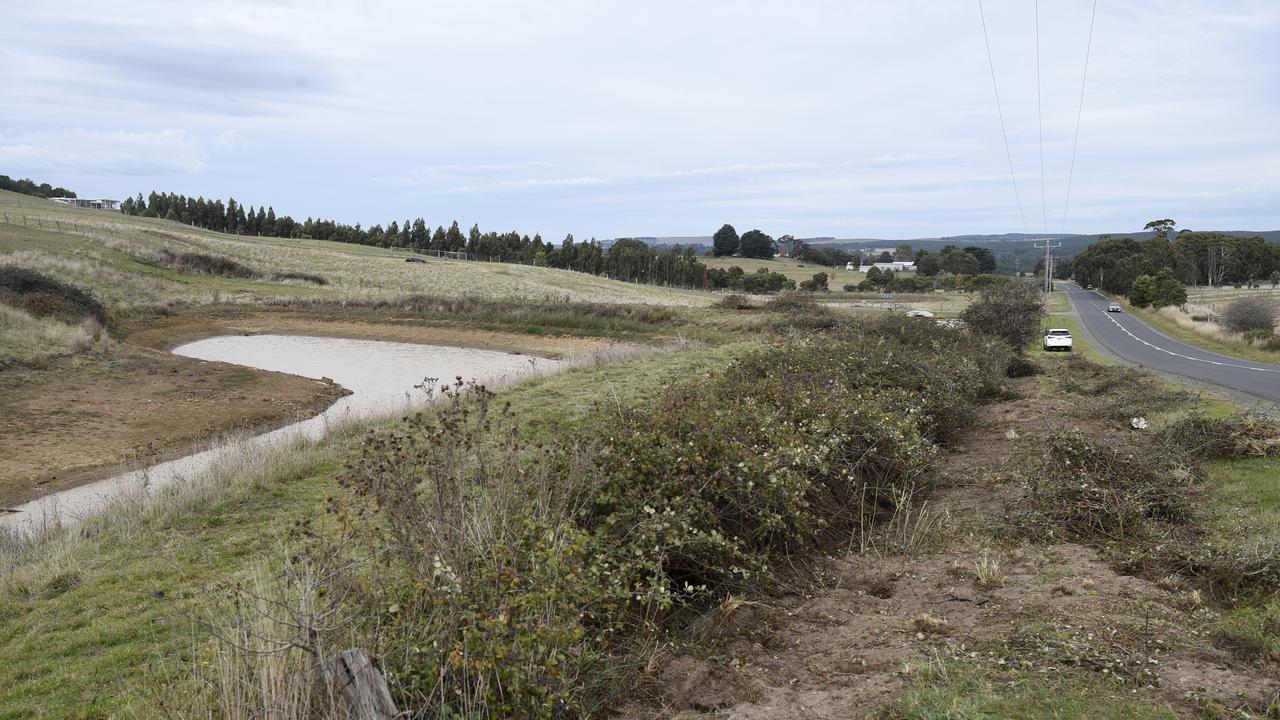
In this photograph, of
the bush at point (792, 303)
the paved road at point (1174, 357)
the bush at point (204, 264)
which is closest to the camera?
the paved road at point (1174, 357)

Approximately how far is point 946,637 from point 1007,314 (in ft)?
62.5

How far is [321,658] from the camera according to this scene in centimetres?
366

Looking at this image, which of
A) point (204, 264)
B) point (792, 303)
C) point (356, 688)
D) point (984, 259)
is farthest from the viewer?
point (984, 259)

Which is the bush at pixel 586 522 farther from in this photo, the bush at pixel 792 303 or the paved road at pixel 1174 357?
the bush at pixel 792 303

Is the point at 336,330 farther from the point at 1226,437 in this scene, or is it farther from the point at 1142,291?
the point at 1142,291

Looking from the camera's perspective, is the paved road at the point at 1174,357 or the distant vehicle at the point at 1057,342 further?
the distant vehicle at the point at 1057,342

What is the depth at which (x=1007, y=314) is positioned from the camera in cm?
2183

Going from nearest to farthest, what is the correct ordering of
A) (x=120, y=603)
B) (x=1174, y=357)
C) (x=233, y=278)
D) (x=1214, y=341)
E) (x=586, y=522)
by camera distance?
1. (x=586, y=522)
2. (x=120, y=603)
3. (x=1174, y=357)
4. (x=1214, y=341)
5. (x=233, y=278)

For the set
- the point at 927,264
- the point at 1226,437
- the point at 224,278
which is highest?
the point at 927,264

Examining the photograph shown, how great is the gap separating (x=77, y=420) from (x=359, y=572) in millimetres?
15538

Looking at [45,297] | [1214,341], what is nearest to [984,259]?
[1214,341]

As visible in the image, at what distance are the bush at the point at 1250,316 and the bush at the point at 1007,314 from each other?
1705 cm

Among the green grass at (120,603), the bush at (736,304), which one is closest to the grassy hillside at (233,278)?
the bush at (736,304)

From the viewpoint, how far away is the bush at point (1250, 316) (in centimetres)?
3375
